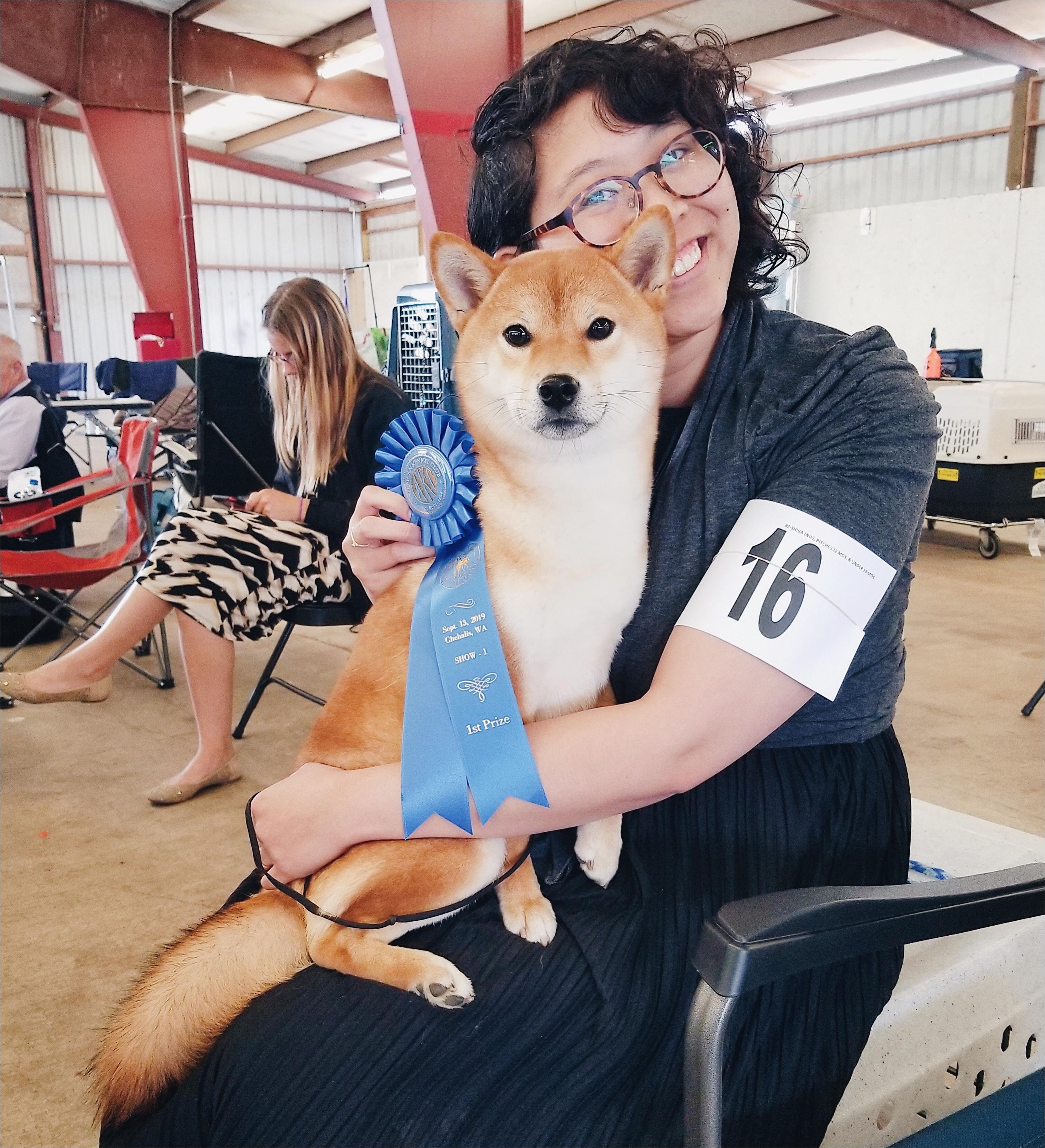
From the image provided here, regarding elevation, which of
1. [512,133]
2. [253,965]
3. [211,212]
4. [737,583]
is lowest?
[253,965]

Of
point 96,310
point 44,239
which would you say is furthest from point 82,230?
point 96,310

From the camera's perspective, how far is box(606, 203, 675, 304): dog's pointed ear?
0.99 m

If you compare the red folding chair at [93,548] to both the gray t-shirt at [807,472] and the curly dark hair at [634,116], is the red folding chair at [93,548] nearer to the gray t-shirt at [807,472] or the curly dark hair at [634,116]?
the curly dark hair at [634,116]

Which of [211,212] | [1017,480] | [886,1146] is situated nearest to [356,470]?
[886,1146]

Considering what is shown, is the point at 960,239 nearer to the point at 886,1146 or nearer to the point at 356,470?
the point at 356,470

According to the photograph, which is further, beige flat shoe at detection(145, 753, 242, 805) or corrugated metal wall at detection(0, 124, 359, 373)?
corrugated metal wall at detection(0, 124, 359, 373)

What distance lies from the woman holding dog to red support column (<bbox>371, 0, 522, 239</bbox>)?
298 centimetres

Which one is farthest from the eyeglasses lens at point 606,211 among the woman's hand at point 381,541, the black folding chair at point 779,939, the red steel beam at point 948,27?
the red steel beam at point 948,27

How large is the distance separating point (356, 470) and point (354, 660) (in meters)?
1.67

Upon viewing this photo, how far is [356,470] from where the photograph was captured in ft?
9.04

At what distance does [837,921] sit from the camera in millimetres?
708

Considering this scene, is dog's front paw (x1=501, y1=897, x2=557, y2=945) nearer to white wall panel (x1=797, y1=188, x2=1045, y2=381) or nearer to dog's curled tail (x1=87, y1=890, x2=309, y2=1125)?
dog's curled tail (x1=87, y1=890, x2=309, y2=1125)

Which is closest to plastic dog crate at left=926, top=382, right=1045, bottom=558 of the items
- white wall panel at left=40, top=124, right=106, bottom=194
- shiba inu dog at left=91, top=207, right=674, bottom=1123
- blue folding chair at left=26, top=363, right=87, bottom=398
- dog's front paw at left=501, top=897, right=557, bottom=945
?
shiba inu dog at left=91, top=207, right=674, bottom=1123

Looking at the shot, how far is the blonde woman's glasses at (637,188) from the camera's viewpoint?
107 cm
